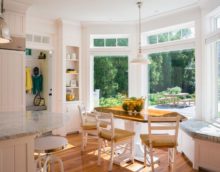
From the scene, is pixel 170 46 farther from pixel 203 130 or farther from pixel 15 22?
pixel 15 22

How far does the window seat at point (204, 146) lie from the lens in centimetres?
299

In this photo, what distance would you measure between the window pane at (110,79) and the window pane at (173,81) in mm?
768

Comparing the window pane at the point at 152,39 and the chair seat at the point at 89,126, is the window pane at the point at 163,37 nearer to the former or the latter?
the window pane at the point at 152,39

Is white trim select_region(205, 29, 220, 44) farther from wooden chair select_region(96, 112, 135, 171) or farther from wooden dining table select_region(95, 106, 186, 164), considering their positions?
wooden chair select_region(96, 112, 135, 171)

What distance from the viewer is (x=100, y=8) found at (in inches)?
167

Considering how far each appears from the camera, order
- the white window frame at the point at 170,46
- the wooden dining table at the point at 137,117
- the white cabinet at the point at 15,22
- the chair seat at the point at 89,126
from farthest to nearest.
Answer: the white window frame at the point at 170,46 → the chair seat at the point at 89,126 → the white cabinet at the point at 15,22 → the wooden dining table at the point at 137,117

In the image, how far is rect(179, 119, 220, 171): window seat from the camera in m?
2.99

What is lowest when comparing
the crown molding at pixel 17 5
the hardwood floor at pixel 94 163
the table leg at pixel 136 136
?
the hardwood floor at pixel 94 163

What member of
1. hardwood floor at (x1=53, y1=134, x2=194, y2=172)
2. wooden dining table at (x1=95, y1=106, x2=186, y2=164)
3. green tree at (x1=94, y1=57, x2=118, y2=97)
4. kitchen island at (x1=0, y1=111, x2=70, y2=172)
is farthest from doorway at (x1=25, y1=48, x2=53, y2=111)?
kitchen island at (x1=0, y1=111, x2=70, y2=172)

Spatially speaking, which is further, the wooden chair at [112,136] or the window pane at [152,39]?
the window pane at [152,39]

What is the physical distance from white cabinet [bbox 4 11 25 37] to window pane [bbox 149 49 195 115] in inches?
117

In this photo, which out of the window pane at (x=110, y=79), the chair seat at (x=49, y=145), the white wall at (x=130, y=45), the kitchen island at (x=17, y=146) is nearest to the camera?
the kitchen island at (x=17, y=146)

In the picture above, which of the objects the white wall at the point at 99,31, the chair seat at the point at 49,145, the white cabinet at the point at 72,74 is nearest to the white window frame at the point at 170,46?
the white wall at the point at 99,31

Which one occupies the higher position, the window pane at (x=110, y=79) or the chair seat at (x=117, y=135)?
the window pane at (x=110, y=79)
